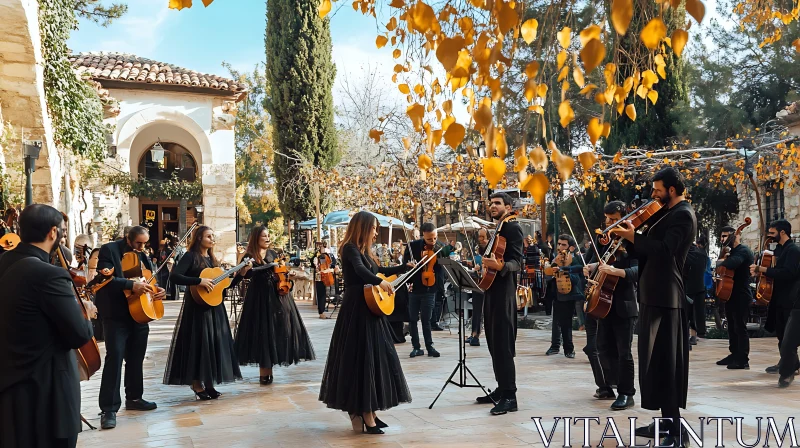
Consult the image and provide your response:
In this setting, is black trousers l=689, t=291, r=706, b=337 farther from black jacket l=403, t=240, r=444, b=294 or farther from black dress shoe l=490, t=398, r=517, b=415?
black dress shoe l=490, t=398, r=517, b=415

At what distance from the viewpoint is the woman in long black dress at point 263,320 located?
24.6 ft

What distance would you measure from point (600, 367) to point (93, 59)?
76.0 feet

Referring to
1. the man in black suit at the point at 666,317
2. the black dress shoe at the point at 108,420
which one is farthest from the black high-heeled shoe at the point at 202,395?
the man in black suit at the point at 666,317

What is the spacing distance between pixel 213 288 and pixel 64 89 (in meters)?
8.87

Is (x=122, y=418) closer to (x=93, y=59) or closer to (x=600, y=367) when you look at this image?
(x=600, y=367)

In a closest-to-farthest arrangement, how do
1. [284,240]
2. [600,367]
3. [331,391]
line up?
[331,391]
[600,367]
[284,240]

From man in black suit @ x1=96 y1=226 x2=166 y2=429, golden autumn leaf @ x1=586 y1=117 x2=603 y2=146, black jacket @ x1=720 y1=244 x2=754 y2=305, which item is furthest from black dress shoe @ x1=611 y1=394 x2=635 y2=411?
man in black suit @ x1=96 y1=226 x2=166 y2=429

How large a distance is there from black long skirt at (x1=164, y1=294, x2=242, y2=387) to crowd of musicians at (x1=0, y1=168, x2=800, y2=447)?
1 centimetres

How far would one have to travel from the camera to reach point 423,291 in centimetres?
1006

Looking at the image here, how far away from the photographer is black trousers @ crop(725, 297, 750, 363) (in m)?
8.12

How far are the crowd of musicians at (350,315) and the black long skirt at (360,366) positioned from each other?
0.01m

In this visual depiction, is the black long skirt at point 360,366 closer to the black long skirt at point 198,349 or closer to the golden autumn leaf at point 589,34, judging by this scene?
the black long skirt at point 198,349

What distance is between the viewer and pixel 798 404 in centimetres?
614

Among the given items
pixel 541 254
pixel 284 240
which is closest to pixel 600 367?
pixel 541 254
